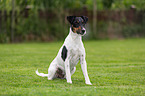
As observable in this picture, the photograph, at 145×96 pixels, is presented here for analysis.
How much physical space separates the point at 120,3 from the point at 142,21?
2.84 m

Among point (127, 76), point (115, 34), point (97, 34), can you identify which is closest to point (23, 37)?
point (97, 34)

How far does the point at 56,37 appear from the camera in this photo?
22891mm

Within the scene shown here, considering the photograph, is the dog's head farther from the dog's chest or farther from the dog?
the dog's chest

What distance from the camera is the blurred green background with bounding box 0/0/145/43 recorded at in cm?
2119

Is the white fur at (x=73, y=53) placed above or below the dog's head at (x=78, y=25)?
below

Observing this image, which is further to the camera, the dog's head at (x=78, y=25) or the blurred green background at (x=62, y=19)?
the blurred green background at (x=62, y=19)

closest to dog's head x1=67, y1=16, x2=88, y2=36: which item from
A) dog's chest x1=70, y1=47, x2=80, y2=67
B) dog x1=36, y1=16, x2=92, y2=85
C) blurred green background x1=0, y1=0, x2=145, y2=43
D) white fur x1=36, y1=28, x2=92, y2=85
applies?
dog x1=36, y1=16, x2=92, y2=85

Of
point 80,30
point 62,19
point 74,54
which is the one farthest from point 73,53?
point 62,19

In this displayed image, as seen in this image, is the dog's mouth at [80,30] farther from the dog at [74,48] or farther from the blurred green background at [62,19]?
the blurred green background at [62,19]

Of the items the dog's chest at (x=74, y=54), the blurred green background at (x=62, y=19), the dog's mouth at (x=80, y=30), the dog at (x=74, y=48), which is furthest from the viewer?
the blurred green background at (x=62, y=19)

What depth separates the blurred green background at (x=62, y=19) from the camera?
21.2 m

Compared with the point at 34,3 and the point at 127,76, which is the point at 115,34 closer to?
the point at 34,3

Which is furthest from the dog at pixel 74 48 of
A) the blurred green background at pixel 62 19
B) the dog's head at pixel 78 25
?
the blurred green background at pixel 62 19

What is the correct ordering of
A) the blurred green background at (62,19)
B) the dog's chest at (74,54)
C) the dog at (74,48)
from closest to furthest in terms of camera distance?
the dog at (74,48)
the dog's chest at (74,54)
the blurred green background at (62,19)
